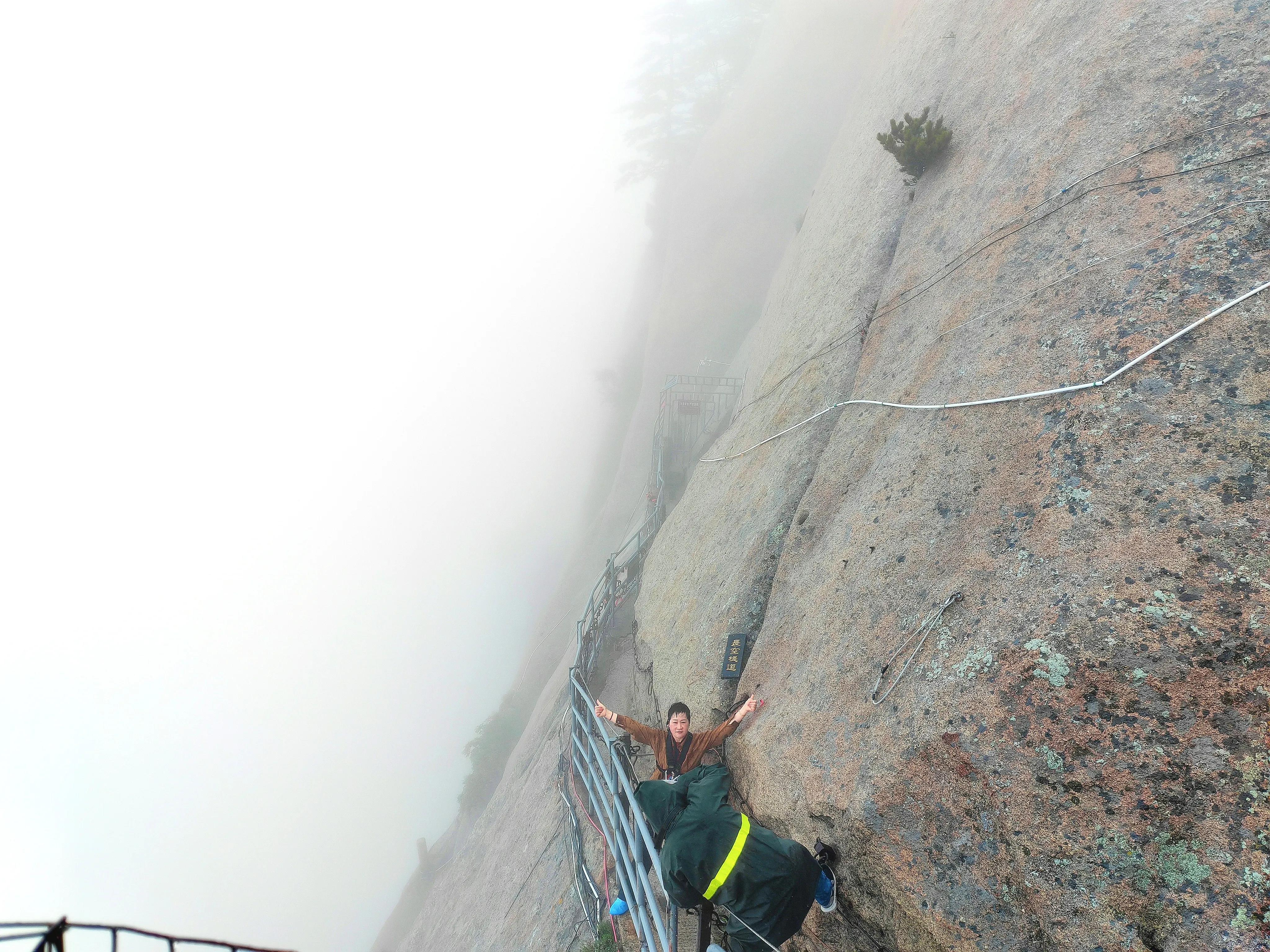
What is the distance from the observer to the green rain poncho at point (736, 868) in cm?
343

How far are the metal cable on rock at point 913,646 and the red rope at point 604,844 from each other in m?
2.54

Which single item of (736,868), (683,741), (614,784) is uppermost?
(736,868)

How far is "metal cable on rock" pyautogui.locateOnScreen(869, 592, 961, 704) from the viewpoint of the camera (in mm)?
3986

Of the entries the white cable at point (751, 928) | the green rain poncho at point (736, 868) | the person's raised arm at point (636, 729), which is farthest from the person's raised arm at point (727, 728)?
the green rain poncho at point (736, 868)

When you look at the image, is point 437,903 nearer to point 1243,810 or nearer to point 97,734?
point 1243,810

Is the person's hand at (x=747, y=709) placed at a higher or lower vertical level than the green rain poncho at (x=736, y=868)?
lower

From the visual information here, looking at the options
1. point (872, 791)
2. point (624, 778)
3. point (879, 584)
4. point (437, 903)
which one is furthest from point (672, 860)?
point (437, 903)

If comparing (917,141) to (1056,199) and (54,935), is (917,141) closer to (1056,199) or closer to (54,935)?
(1056,199)

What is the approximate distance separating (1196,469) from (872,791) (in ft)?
8.43

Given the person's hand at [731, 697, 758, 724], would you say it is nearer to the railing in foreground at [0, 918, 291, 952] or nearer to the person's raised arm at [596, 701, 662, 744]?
the person's raised arm at [596, 701, 662, 744]

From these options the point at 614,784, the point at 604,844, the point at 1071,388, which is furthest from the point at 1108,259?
the point at 604,844

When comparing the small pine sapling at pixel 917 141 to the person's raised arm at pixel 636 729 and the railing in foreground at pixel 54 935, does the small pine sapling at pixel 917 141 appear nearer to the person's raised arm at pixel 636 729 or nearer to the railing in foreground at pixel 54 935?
the person's raised arm at pixel 636 729

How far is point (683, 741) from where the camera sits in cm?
527

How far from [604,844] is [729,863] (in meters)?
4.62
